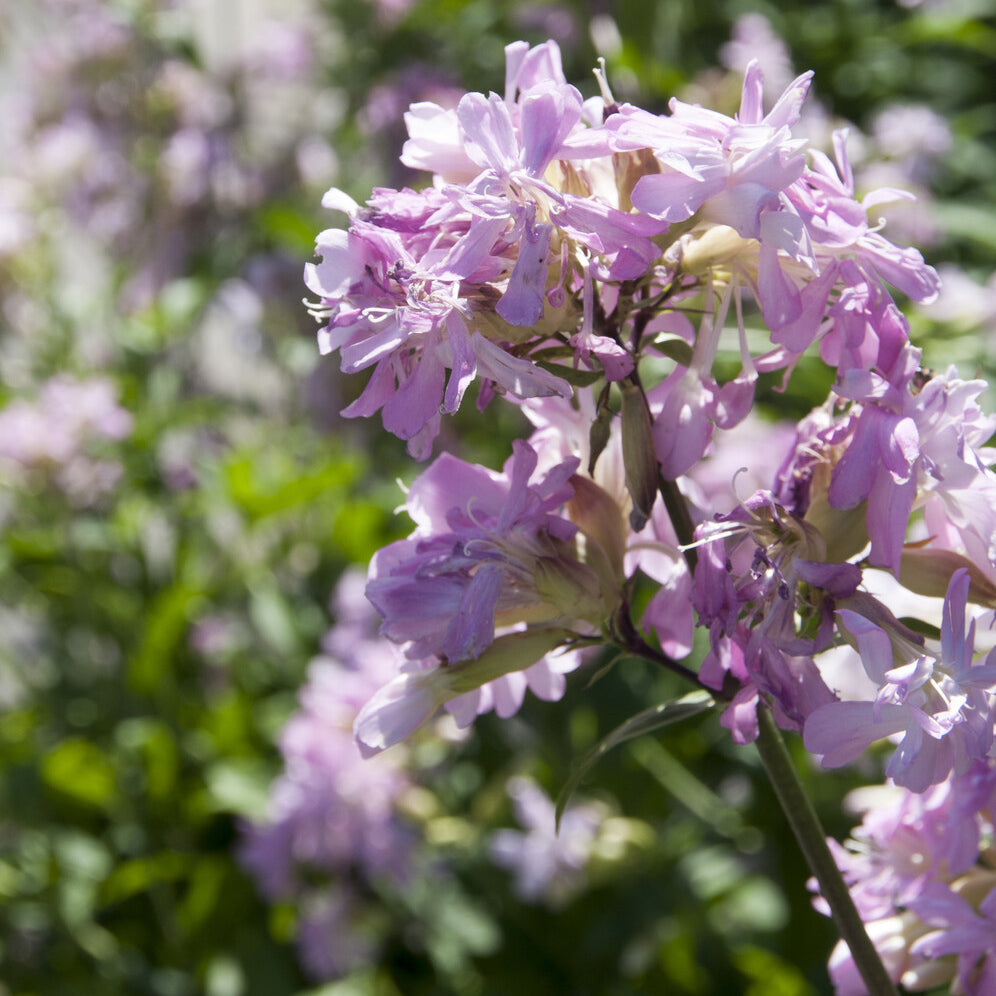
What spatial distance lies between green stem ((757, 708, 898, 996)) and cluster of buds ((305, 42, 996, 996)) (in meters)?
0.02

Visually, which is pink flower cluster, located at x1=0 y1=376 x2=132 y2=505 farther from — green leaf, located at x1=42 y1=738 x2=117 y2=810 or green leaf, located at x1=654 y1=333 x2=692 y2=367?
green leaf, located at x1=654 y1=333 x2=692 y2=367

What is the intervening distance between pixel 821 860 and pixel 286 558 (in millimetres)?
1185

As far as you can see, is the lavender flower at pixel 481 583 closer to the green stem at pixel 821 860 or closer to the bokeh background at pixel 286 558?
the green stem at pixel 821 860

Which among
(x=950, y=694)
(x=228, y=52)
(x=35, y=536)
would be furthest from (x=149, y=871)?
(x=228, y=52)

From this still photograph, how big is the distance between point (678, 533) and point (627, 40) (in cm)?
72

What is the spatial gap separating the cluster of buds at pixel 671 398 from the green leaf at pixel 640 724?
0.04ft

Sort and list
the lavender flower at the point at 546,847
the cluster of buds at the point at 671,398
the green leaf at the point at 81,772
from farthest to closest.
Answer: the green leaf at the point at 81,772
the lavender flower at the point at 546,847
the cluster of buds at the point at 671,398

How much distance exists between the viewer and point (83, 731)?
1.41 metres

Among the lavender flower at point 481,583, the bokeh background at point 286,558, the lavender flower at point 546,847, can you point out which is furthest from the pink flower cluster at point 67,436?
the lavender flower at point 481,583

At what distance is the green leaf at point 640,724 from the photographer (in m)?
0.32

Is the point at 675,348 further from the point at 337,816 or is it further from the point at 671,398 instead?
the point at 337,816

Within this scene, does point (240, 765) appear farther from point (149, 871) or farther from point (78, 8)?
point (78, 8)

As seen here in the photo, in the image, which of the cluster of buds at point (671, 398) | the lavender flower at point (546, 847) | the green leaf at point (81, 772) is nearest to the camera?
the cluster of buds at point (671, 398)

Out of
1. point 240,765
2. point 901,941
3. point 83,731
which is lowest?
point 83,731
